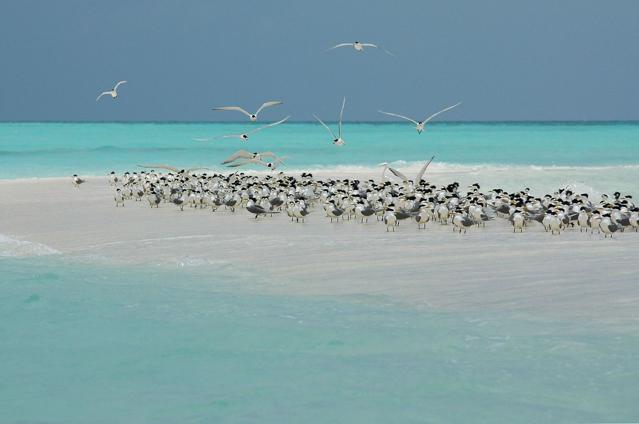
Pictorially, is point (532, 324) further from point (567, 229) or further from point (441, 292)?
point (567, 229)

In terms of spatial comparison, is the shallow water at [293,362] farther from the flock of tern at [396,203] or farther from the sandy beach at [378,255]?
the flock of tern at [396,203]

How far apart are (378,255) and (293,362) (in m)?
5.33

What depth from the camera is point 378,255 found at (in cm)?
1282

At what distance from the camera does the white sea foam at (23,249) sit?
13453mm

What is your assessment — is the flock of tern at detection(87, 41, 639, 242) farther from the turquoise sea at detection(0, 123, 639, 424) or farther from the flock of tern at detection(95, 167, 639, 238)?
the turquoise sea at detection(0, 123, 639, 424)

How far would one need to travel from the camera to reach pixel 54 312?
9.65 m

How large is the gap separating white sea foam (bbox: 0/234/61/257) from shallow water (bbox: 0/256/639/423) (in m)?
3.21

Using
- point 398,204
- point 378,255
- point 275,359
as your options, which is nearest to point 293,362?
point 275,359

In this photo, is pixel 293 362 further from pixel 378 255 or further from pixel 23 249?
pixel 23 249

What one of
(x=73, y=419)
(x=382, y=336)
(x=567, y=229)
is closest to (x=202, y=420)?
(x=73, y=419)

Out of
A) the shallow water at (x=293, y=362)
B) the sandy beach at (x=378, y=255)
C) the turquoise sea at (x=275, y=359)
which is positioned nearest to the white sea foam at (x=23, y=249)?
the sandy beach at (x=378, y=255)

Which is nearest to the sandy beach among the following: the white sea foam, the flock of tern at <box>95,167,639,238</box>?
the white sea foam

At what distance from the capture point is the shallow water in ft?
21.3

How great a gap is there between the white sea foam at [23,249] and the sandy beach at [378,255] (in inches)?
1.0
